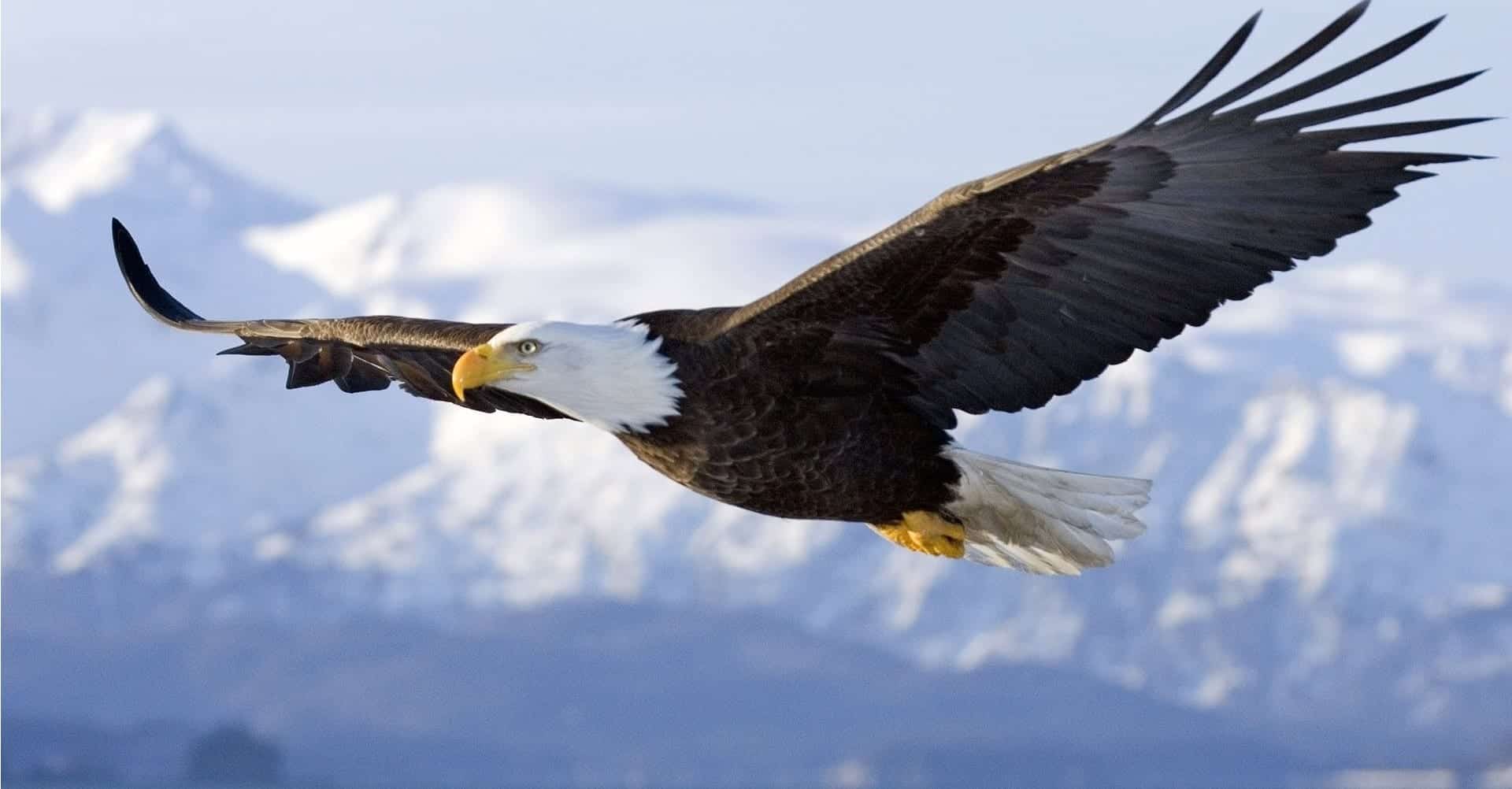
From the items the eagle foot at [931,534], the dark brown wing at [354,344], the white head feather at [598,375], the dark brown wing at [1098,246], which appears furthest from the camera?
the dark brown wing at [354,344]

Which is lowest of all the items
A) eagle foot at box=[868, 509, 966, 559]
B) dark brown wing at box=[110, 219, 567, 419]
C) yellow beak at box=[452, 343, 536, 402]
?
eagle foot at box=[868, 509, 966, 559]

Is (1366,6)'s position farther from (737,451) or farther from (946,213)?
(737,451)

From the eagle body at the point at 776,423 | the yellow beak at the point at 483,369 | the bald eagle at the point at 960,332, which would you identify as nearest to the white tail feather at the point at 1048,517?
the bald eagle at the point at 960,332

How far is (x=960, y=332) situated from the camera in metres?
8.01

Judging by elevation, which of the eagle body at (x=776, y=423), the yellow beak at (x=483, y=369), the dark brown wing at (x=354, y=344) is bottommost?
the eagle body at (x=776, y=423)

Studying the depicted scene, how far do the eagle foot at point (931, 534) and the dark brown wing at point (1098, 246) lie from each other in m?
0.40

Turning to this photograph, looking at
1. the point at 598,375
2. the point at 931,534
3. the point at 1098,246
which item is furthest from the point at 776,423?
the point at 1098,246

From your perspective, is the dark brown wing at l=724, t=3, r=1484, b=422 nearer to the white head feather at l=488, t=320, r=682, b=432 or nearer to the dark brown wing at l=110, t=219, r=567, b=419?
the white head feather at l=488, t=320, r=682, b=432

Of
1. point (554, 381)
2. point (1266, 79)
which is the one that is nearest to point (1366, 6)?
point (1266, 79)

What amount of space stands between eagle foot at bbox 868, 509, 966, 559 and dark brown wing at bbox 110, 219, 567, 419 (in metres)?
1.12

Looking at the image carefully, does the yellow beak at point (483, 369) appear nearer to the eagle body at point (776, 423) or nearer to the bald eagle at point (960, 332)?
the bald eagle at point (960, 332)

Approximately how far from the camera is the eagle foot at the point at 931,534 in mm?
8414

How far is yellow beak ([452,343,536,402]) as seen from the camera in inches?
311

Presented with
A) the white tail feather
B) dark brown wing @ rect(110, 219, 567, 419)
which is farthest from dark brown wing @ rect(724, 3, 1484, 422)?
dark brown wing @ rect(110, 219, 567, 419)
